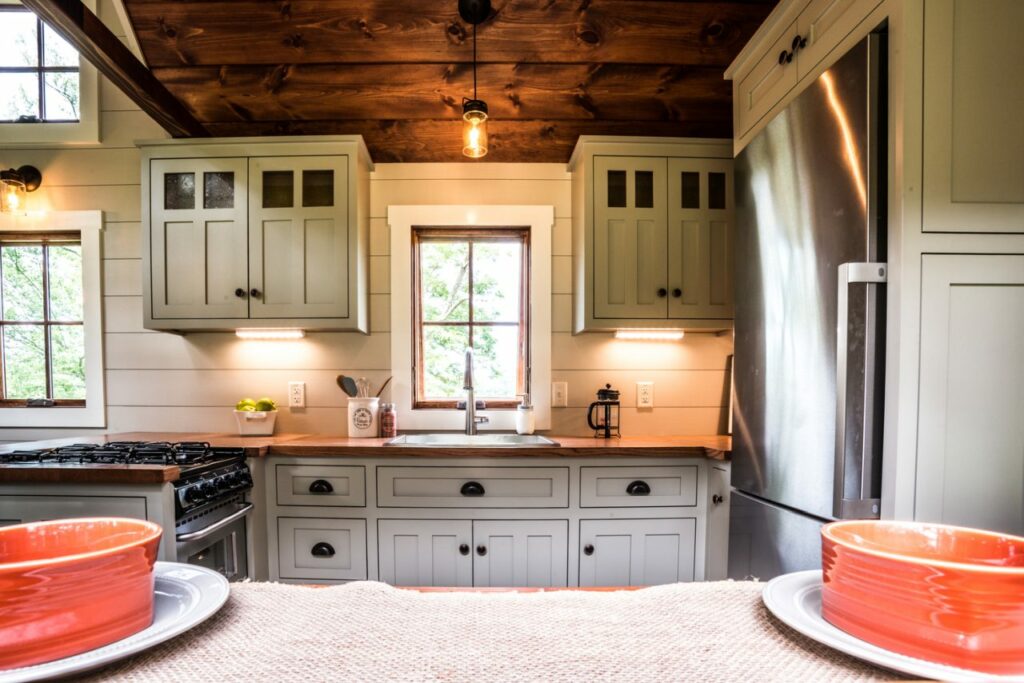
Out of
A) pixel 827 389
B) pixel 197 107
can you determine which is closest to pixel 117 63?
pixel 197 107

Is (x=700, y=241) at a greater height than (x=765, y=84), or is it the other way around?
(x=765, y=84)

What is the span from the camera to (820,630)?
43 cm

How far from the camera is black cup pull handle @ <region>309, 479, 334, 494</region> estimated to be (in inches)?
84.4

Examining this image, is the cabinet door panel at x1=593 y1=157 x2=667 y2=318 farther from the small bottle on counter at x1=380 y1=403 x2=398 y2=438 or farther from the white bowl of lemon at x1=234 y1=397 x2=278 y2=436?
the white bowl of lemon at x1=234 y1=397 x2=278 y2=436

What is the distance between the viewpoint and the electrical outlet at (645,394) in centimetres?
268

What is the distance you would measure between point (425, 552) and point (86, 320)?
220 centimetres

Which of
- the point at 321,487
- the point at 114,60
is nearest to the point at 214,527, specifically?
the point at 321,487

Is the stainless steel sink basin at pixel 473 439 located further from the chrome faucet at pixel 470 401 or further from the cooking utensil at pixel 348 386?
the cooking utensil at pixel 348 386

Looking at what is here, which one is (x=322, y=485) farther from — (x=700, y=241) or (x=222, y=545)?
(x=700, y=241)

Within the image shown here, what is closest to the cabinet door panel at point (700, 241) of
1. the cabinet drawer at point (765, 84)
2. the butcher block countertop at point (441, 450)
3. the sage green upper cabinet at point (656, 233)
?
the sage green upper cabinet at point (656, 233)

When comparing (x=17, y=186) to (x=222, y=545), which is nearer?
(x=222, y=545)

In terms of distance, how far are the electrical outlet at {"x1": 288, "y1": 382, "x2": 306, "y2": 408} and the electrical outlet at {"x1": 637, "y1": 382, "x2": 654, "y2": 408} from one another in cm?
179

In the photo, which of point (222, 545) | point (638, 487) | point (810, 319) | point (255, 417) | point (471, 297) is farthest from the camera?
point (471, 297)

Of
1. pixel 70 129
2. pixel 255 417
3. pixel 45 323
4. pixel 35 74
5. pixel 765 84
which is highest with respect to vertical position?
pixel 35 74
